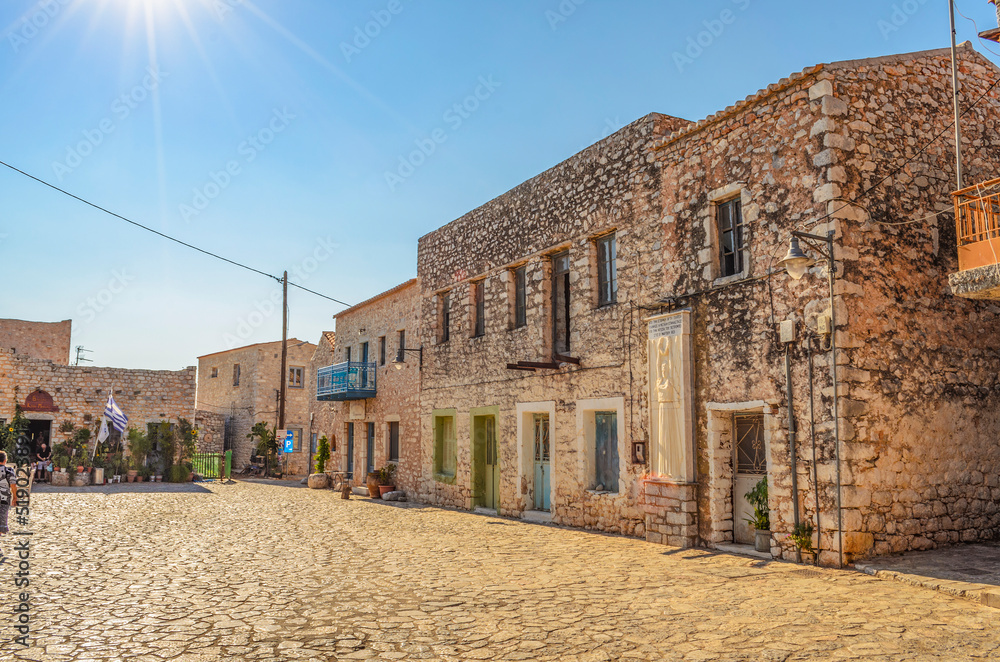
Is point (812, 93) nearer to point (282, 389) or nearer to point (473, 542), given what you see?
point (473, 542)

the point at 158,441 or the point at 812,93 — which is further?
the point at 158,441

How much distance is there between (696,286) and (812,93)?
2.75 m

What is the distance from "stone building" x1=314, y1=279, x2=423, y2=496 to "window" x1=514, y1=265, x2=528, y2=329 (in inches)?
154

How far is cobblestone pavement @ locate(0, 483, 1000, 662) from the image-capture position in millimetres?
4914

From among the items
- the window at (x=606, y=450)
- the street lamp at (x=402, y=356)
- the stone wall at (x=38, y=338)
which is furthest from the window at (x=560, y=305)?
the stone wall at (x=38, y=338)

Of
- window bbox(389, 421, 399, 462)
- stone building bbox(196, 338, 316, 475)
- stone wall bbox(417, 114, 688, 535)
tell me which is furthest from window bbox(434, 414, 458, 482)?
stone building bbox(196, 338, 316, 475)

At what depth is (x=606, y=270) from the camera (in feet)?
38.9

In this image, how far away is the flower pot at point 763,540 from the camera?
28.1 ft

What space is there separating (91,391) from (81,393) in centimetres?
30

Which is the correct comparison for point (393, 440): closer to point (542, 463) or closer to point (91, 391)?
point (542, 463)

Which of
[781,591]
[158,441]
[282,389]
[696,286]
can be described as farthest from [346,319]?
[781,591]

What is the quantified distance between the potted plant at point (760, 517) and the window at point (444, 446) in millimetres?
8085

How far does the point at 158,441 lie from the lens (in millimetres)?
23906

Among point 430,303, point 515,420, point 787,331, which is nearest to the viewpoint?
point 787,331
